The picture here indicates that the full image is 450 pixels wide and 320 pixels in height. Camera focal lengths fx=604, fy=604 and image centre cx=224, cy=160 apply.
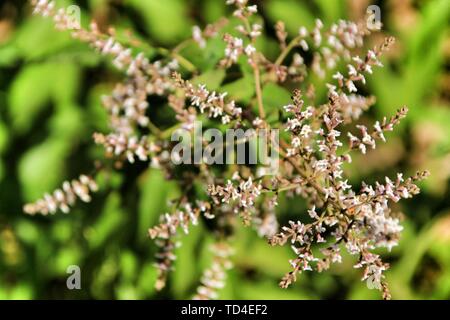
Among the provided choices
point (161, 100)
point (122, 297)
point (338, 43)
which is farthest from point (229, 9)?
point (122, 297)

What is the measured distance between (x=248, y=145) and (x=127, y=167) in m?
0.46

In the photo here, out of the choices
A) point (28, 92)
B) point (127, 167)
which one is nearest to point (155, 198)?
point (127, 167)

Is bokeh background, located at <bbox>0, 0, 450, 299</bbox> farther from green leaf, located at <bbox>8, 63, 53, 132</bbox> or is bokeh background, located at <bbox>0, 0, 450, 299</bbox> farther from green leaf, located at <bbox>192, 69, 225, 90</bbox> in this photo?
green leaf, located at <bbox>192, 69, 225, 90</bbox>

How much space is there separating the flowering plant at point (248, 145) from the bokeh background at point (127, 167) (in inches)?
6.4

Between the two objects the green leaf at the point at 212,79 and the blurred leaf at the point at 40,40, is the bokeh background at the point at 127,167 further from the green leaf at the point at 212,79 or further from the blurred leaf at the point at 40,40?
the green leaf at the point at 212,79

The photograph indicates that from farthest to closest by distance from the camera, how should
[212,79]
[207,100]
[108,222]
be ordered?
[108,222]
[212,79]
[207,100]

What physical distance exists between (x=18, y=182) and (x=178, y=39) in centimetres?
67

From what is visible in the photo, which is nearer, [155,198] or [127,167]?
[155,198]

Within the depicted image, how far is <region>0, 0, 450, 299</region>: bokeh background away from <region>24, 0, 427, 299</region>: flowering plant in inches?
6.4

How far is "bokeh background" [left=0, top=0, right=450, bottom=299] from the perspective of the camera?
5.95 ft

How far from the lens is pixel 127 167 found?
1817mm

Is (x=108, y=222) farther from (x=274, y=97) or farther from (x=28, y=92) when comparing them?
(x=274, y=97)
